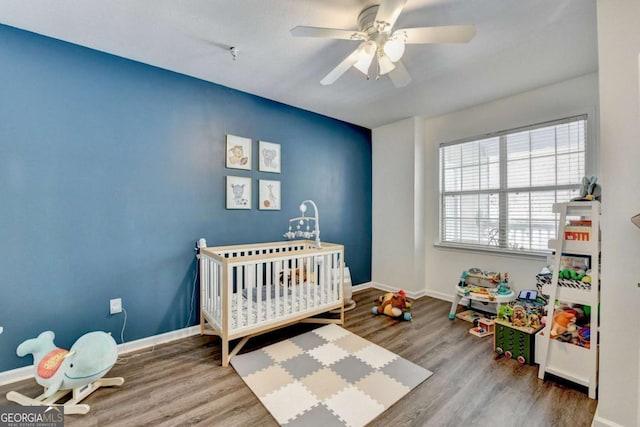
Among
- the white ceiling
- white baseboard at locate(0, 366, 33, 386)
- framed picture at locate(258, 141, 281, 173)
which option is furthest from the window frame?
white baseboard at locate(0, 366, 33, 386)

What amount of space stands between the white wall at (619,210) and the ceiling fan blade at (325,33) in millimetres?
1266

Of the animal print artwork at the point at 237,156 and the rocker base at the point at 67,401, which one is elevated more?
the animal print artwork at the point at 237,156

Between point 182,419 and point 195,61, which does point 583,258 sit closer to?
point 182,419

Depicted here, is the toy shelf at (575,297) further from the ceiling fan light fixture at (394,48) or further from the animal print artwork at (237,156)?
the animal print artwork at (237,156)

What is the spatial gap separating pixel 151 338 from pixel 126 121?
189 centimetres

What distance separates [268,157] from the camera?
3055 millimetres

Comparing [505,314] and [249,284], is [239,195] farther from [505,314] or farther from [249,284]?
[505,314]

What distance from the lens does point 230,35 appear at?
194cm

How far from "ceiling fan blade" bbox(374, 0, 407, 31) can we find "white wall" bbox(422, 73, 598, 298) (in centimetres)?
229

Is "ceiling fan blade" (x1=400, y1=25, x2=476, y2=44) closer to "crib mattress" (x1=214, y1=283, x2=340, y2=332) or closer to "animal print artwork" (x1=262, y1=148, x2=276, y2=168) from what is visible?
"animal print artwork" (x1=262, y1=148, x2=276, y2=168)

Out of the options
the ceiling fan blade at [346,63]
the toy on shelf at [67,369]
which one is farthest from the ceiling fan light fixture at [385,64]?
the toy on shelf at [67,369]

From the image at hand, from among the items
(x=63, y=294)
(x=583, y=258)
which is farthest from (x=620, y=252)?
(x=63, y=294)

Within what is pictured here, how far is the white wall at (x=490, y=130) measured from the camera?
2.56 metres

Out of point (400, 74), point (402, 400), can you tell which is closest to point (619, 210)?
point (400, 74)
